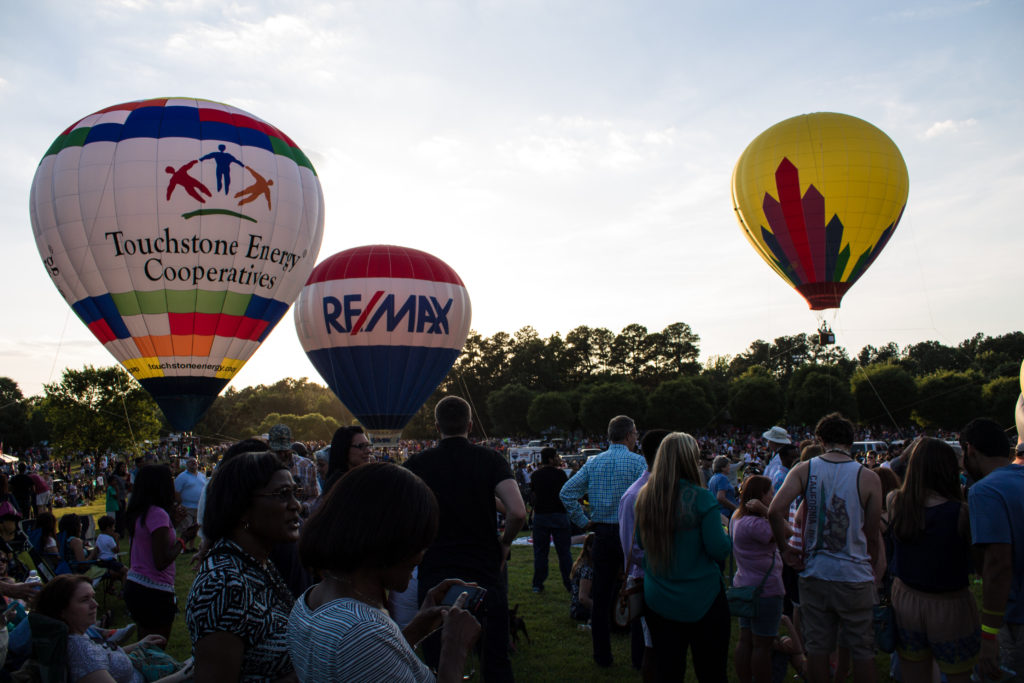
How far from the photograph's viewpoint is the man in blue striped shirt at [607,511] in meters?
5.08

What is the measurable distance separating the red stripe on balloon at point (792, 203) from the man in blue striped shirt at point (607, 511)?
18.3m

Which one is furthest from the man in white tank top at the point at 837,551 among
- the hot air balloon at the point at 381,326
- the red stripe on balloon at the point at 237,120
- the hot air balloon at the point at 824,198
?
the hot air balloon at the point at 824,198

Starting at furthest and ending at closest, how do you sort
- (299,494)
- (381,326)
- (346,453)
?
(381,326) < (299,494) < (346,453)

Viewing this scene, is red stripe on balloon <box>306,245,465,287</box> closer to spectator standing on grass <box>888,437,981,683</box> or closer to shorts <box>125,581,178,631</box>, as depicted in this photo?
shorts <box>125,581,178,631</box>

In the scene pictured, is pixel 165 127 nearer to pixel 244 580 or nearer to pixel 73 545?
pixel 73 545

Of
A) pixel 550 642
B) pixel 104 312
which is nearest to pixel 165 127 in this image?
pixel 104 312

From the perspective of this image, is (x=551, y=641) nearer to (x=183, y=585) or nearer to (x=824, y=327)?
(x=183, y=585)

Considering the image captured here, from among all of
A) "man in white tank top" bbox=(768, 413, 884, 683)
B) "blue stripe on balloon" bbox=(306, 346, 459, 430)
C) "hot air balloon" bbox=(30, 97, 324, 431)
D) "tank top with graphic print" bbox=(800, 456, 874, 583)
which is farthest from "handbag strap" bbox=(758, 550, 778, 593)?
"blue stripe on balloon" bbox=(306, 346, 459, 430)

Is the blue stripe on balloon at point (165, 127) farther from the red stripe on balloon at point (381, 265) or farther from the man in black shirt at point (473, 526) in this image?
the man in black shirt at point (473, 526)

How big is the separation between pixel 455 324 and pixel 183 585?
48.3 ft

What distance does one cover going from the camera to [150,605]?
13.5 ft

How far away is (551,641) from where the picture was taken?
5.95 metres

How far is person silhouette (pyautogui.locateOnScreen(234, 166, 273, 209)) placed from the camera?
14859mm

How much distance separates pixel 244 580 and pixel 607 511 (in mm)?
→ 3481
